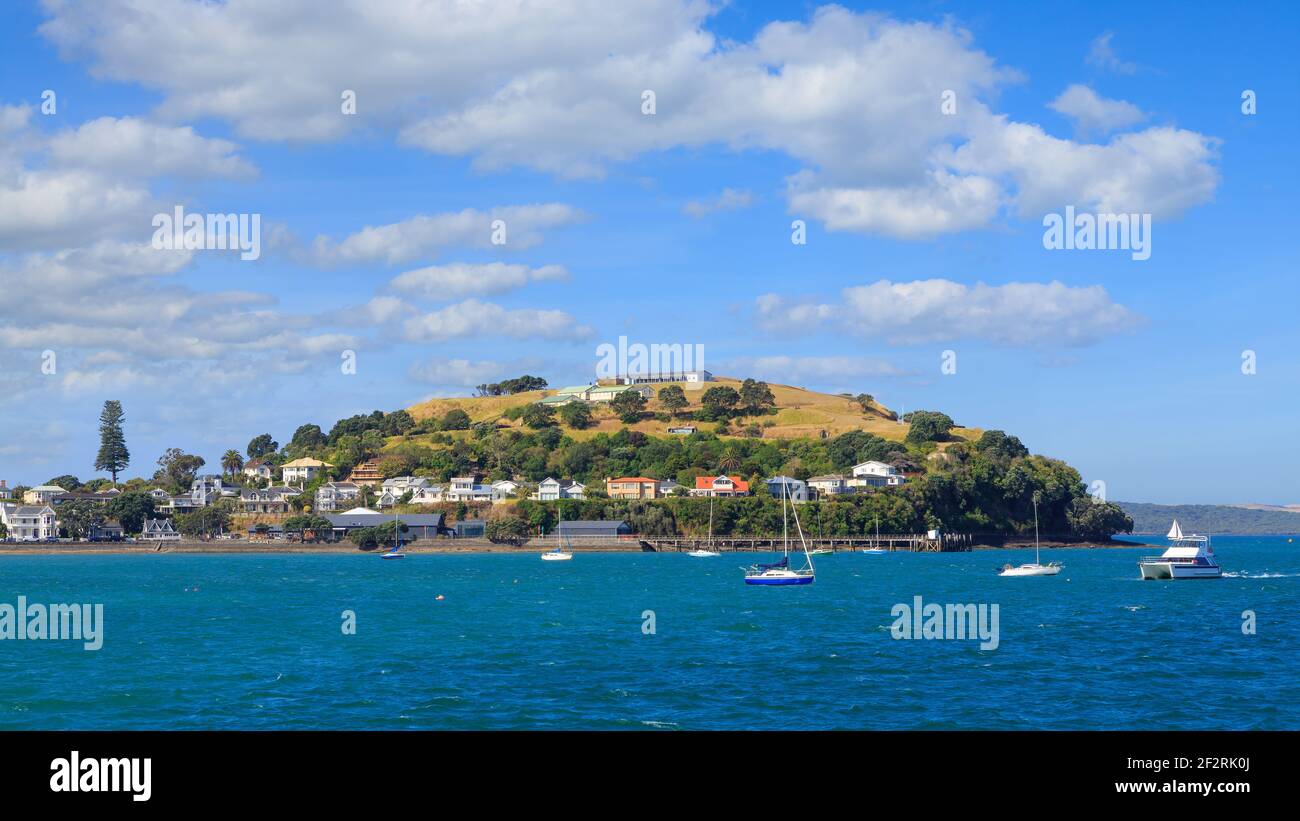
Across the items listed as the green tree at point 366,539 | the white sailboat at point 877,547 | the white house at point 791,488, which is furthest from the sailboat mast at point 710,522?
the green tree at point 366,539

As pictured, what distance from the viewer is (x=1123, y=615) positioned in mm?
61312

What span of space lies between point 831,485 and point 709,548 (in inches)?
1171

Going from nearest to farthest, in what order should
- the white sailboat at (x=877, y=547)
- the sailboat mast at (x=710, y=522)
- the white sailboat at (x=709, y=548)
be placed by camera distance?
the white sailboat at (x=709, y=548) < the sailboat mast at (x=710, y=522) < the white sailboat at (x=877, y=547)

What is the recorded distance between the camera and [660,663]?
4131 cm

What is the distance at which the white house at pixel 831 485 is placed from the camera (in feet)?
639

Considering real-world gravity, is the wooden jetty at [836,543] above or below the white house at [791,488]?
below

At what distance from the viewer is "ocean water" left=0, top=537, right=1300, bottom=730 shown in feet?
103

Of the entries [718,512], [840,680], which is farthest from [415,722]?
[718,512]

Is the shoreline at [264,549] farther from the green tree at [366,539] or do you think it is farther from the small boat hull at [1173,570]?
the small boat hull at [1173,570]

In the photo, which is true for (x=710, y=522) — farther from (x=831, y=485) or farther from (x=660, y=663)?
(x=660, y=663)

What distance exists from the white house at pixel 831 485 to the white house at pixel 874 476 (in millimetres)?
2198
